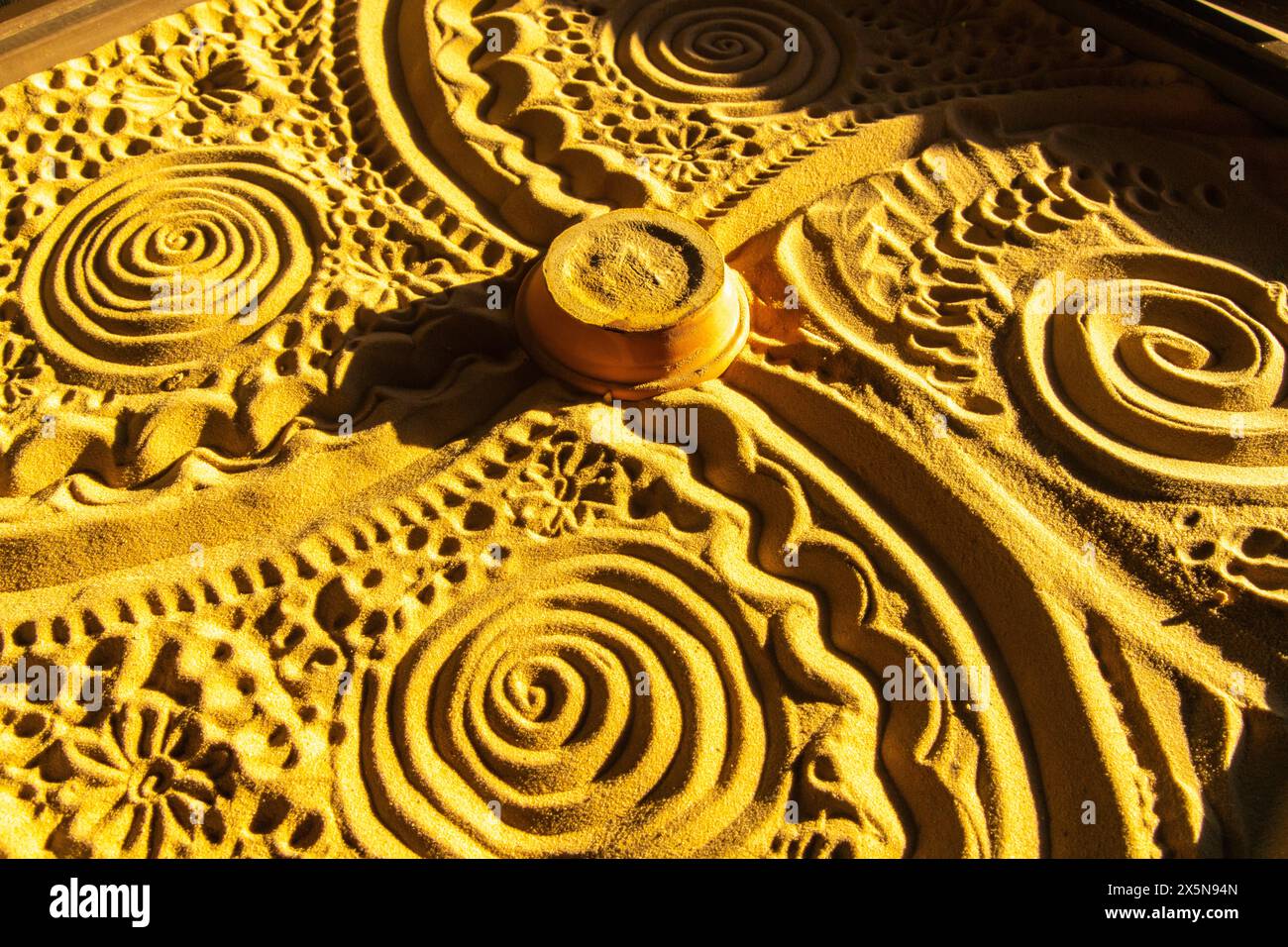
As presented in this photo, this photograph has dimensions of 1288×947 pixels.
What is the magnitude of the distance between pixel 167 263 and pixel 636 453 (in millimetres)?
1669

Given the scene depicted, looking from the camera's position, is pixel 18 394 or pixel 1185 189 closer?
pixel 18 394

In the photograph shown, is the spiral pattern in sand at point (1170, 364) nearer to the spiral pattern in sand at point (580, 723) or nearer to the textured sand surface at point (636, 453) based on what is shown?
the textured sand surface at point (636, 453)

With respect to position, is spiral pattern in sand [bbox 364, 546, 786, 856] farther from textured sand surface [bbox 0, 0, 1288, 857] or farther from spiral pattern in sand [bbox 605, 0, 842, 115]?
spiral pattern in sand [bbox 605, 0, 842, 115]

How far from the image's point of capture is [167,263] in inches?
130

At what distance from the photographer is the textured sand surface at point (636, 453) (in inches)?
94.7

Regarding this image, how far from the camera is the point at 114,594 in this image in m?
2.63

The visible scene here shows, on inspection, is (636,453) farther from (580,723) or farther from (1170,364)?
(1170,364)

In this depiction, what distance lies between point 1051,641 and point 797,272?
4.66ft

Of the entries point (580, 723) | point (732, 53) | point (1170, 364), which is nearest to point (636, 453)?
point (580, 723)

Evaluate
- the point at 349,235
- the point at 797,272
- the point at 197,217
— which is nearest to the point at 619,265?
the point at 797,272

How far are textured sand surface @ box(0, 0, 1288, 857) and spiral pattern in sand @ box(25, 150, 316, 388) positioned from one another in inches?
0.6

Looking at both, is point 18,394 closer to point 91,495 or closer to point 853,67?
point 91,495

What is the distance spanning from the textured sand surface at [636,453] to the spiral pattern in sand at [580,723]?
0.01 metres

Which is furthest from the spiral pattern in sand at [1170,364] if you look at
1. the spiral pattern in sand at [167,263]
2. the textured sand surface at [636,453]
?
the spiral pattern in sand at [167,263]
